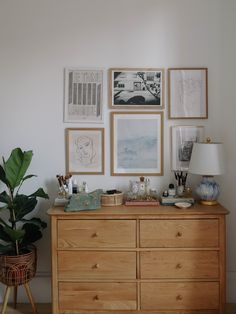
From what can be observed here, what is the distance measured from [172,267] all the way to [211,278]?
286 mm

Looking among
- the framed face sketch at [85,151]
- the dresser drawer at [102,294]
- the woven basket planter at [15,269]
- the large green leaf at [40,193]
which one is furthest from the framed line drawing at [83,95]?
the dresser drawer at [102,294]

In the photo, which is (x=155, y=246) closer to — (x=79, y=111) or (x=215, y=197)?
(x=215, y=197)

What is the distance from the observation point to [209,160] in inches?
108

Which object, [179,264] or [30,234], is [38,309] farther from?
[179,264]

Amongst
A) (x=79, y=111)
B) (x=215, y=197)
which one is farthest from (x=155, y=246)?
(x=79, y=111)

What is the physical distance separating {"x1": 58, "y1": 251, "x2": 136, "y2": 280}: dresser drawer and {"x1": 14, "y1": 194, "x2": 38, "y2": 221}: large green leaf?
0.41m

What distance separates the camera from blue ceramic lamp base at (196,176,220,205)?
283cm

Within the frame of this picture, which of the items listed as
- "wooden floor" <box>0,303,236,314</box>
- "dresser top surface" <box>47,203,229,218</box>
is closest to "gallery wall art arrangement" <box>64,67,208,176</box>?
"dresser top surface" <box>47,203,229,218</box>

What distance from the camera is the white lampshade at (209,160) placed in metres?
2.74

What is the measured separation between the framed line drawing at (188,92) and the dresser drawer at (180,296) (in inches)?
50.1

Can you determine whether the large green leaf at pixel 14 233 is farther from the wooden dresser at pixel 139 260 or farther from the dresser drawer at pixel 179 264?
the dresser drawer at pixel 179 264

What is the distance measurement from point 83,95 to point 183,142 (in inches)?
34.7

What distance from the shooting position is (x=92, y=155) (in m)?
3.05

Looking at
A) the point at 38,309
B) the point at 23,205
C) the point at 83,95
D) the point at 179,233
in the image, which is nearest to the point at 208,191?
the point at 179,233
